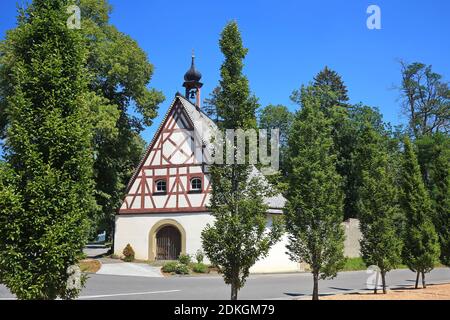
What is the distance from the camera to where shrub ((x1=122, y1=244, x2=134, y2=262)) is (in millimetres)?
29966

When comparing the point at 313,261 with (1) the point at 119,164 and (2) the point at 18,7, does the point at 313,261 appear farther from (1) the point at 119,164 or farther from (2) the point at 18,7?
(1) the point at 119,164

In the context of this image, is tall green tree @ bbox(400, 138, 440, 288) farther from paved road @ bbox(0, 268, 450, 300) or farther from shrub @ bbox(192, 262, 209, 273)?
shrub @ bbox(192, 262, 209, 273)

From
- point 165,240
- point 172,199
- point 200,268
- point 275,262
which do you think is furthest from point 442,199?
point 165,240

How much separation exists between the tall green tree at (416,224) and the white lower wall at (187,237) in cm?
891

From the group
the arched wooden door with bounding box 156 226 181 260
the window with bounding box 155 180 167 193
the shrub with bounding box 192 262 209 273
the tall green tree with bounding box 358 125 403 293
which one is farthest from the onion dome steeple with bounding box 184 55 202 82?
the tall green tree with bounding box 358 125 403 293

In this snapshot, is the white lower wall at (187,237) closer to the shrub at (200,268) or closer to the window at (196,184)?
the window at (196,184)

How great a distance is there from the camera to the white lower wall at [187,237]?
2877 centimetres

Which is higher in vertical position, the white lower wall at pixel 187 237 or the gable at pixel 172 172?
the gable at pixel 172 172

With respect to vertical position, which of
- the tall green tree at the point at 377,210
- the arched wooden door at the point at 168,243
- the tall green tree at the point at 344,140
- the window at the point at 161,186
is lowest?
the arched wooden door at the point at 168,243

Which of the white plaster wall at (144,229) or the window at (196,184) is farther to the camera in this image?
the window at (196,184)

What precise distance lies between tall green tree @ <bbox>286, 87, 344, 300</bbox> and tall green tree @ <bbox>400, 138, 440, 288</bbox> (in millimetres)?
7210

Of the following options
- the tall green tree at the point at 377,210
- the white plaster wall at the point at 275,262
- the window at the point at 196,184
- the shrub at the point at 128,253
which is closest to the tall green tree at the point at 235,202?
the tall green tree at the point at 377,210

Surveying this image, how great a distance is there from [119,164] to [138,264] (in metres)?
8.06

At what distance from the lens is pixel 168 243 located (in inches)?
1178
